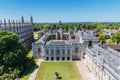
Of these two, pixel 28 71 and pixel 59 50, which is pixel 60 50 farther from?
pixel 28 71

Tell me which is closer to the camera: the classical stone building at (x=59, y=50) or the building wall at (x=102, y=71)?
the building wall at (x=102, y=71)

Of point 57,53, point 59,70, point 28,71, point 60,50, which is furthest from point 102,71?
point 57,53

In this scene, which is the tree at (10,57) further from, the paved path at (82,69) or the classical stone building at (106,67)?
the classical stone building at (106,67)

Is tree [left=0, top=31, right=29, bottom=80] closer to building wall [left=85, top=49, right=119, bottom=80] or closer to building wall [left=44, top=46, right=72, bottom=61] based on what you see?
building wall [left=44, top=46, right=72, bottom=61]

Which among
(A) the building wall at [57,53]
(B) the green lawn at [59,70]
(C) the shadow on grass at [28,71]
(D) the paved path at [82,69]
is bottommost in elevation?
(B) the green lawn at [59,70]

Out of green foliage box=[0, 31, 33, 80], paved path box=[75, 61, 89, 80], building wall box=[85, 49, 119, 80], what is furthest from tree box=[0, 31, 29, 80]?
building wall box=[85, 49, 119, 80]

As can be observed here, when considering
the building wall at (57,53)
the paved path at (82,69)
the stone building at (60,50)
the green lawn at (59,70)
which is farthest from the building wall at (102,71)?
the building wall at (57,53)

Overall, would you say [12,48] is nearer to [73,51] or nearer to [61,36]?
[73,51]
